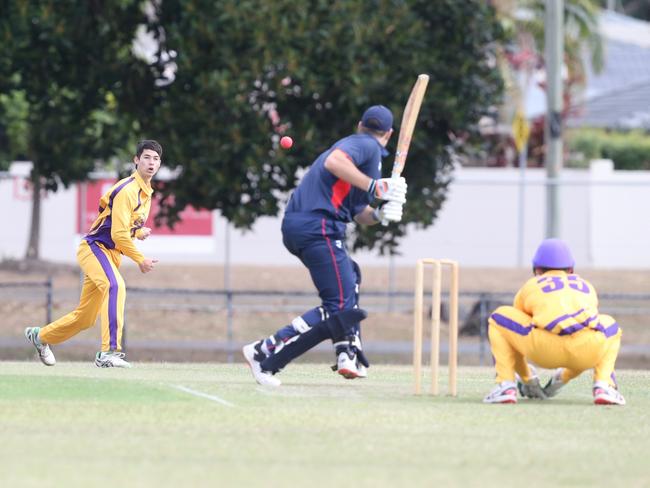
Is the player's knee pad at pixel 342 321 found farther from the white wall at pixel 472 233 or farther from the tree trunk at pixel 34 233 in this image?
the white wall at pixel 472 233

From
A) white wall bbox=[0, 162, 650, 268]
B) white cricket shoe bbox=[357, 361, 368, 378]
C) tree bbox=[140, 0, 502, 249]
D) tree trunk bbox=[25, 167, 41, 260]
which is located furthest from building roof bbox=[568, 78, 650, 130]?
white cricket shoe bbox=[357, 361, 368, 378]

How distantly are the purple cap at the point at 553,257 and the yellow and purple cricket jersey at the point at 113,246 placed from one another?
10.9 feet

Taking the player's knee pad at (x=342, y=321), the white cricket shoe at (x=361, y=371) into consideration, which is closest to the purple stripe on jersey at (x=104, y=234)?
the white cricket shoe at (x=361, y=371)

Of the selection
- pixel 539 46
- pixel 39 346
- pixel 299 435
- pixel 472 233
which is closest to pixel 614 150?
pixel 539 46

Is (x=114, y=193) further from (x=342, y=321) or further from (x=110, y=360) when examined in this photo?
(x=342, y=321)

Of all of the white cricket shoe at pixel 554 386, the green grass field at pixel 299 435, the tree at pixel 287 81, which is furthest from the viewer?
the tree at pixel 287 81

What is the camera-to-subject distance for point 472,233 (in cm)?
2956

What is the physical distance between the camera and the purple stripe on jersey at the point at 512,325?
9.35 meters

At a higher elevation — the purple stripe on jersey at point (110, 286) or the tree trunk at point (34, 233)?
the tree trunk at point (34, 233)

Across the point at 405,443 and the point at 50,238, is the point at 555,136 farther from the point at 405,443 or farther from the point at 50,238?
the point at 405,443

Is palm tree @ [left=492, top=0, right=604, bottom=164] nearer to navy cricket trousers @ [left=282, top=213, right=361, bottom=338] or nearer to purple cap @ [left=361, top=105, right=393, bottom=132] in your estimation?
purple cap @ [left=361, top=105, right=393, bottom=132]

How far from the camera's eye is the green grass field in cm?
691

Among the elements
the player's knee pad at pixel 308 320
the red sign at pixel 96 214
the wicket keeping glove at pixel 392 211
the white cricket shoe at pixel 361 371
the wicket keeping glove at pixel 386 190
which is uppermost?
the red sign at pixel 96 214

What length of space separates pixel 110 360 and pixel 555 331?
13.6 feet
